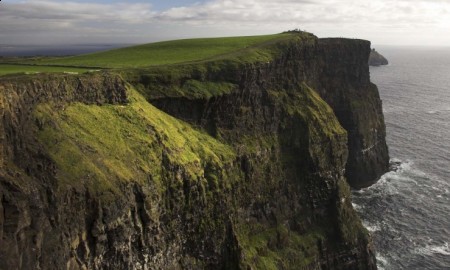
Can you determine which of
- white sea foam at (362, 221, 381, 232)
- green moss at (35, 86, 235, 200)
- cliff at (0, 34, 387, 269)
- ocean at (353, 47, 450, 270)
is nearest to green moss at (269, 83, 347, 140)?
cliff at (0, 34, 387, 269)

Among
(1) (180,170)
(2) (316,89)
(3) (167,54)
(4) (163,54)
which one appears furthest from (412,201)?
(1) (180,170)

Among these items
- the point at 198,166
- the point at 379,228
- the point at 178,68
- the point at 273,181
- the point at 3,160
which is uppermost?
the point at 178,68

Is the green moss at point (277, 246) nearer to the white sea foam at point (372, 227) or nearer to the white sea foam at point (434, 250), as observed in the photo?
the white sea foam at point (372, 227)

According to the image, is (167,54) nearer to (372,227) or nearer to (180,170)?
(180,170)

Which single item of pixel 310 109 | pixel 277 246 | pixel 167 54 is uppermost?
pixel 167 54

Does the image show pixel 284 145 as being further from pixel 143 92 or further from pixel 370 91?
pixel 370 91

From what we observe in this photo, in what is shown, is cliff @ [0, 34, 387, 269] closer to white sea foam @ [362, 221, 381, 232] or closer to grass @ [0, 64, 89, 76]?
grass @ [0, 64, 89, 76]

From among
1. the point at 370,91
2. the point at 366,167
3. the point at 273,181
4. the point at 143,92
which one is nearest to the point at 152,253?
the point at 143,92
